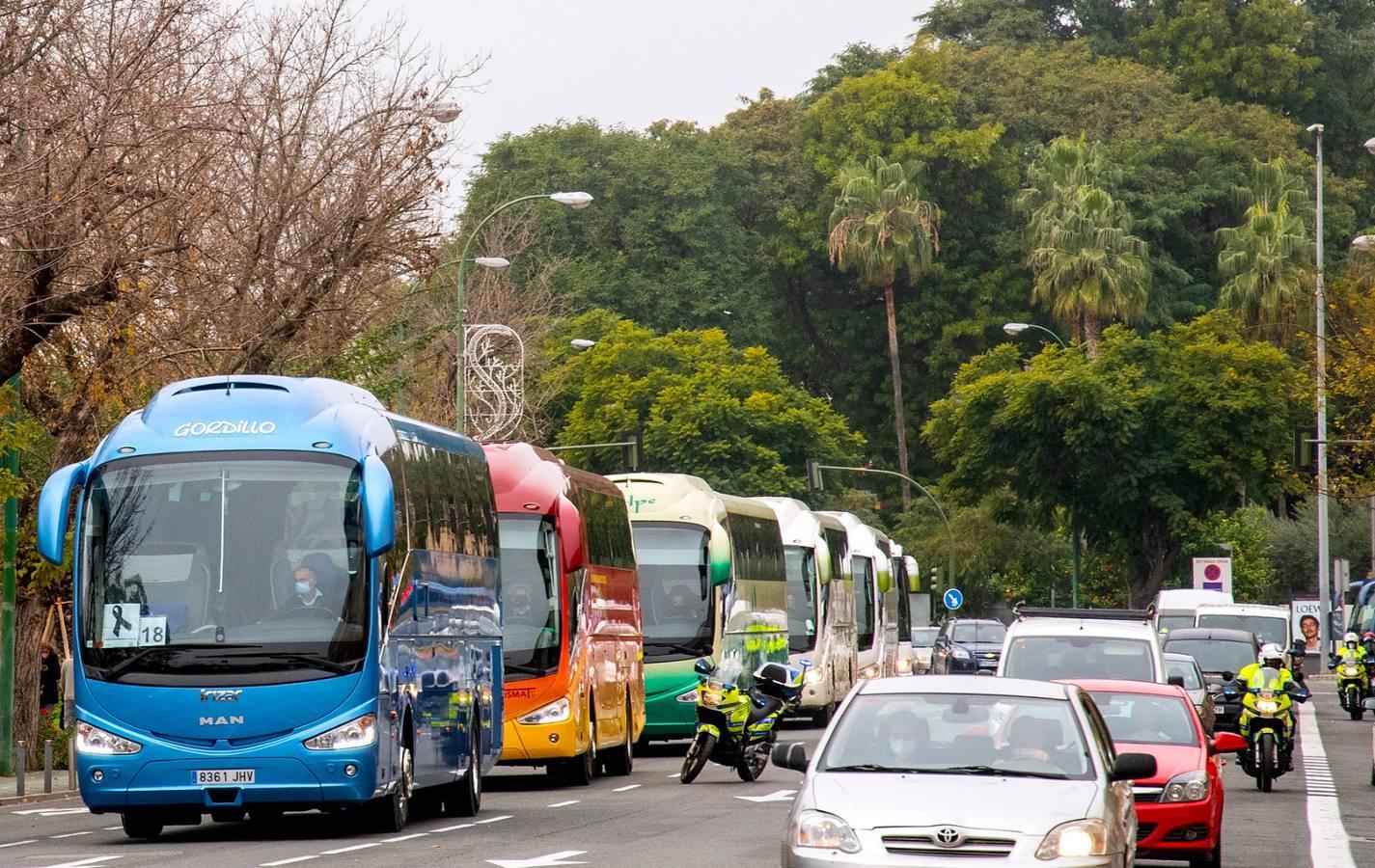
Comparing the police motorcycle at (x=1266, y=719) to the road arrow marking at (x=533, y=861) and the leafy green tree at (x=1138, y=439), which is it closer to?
the road arrow marking at (x=533, y=861)

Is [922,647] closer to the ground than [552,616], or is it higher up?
closer to the ground

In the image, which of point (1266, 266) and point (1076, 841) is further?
point (1266, 266)

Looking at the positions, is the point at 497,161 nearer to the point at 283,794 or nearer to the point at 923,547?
the point at 923,547

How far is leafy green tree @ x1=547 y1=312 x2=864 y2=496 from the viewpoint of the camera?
71.2m

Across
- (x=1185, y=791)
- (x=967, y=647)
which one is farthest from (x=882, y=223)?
(x=1185, y=791)

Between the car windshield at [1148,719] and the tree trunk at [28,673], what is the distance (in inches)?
682

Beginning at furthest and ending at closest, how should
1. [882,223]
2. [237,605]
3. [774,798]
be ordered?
[882,223] → [774,798] → [237,605]

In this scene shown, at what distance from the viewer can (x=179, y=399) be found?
17.5 meters

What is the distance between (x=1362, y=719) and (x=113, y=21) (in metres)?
28.0

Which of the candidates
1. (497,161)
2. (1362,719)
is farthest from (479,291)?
(1362,719)

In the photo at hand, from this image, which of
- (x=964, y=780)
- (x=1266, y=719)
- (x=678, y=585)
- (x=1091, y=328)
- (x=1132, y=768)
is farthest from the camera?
(x=1091, y=328)

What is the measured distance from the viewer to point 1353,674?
42.3 meters

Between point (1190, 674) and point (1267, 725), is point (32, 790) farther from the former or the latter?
point (1267, 725)

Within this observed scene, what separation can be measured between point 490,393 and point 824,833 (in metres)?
36.8
